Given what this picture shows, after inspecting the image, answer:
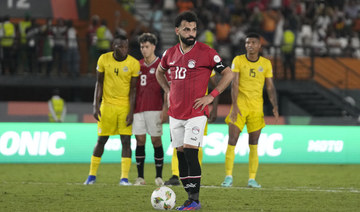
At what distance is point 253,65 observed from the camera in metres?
11.5

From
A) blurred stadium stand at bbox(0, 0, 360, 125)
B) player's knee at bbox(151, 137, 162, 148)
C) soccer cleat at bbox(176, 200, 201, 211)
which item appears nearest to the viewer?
soccer cleat at bbox(176, 200, 201, 211)

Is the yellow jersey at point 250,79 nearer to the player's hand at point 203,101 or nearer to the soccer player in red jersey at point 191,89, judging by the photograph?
the soccer player in red jersey at point 191,89

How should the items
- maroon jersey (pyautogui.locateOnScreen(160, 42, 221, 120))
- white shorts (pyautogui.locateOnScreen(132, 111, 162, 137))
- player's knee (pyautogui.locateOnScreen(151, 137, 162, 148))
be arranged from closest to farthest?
1. maroon jersey (pyautogui.locateOnScreen(160, 42, 221, 120))
2. white shorts (pyautogui.locateOnScreen(132, 111, 162, 137))
3. player's knee (pyautogui.locateOnScreen(151, 137, 162, 148))

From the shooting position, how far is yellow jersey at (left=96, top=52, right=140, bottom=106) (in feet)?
37.2

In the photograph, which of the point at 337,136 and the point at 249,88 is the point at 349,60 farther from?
the point at 249,88

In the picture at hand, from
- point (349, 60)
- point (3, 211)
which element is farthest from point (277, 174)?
point (349, 60)

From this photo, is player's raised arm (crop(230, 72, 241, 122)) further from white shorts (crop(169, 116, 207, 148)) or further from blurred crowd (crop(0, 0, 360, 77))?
blurred crowd (crop(0, 0, 360, 77))

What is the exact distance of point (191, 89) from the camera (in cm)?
873

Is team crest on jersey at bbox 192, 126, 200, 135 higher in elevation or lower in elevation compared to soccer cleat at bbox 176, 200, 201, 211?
higher

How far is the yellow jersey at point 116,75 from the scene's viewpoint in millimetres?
11328

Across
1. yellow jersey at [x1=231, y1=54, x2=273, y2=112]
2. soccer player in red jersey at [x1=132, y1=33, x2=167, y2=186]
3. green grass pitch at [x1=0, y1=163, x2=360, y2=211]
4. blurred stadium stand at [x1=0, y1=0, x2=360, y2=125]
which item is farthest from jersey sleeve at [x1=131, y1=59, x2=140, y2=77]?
blurred stadium stand at [x1=0, y1=0, x2=360, y2=125]

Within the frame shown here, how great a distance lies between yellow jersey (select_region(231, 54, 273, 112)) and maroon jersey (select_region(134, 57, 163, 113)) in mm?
1213

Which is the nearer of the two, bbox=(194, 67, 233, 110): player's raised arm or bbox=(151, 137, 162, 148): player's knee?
bbox=(194, 67, 233, 110): player's raised arm

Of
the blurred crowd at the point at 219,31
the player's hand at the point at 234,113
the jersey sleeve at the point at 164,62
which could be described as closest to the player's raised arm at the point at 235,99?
the player's hand at the point at 234,113
